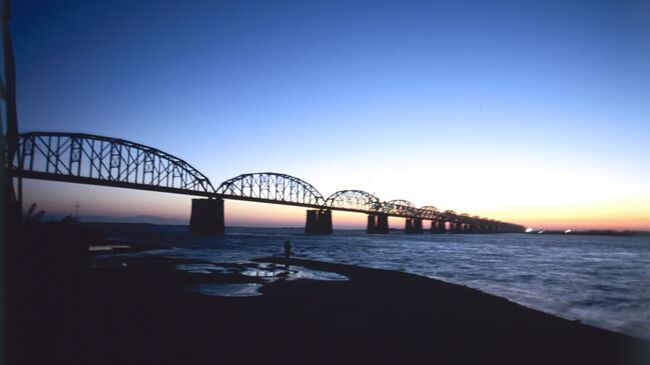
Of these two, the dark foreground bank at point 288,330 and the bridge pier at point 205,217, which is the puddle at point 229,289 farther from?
the bridge pier at point 205,217

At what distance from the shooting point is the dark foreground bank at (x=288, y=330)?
338 inches

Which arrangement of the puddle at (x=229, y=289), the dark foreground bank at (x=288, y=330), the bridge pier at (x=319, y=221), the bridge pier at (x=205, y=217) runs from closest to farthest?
the dark foreground bank at (x=288, y=330) → the puddle at (x=229, y=289) → the bridge pier at (x=205, y=217) → the bridge pier at (x=319, y=221)

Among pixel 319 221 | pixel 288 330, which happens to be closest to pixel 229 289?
pixel 288 330

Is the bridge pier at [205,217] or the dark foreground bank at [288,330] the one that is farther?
the bridge pier at [205,217]

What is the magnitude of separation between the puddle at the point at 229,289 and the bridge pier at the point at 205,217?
95319 mm

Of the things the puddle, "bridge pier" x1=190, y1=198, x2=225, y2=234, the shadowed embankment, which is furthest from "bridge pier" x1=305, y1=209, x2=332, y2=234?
the shadowed embankment

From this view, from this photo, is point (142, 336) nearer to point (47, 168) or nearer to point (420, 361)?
point (420, 361)

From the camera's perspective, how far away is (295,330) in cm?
1077

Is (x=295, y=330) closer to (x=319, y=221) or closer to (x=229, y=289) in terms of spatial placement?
(x=229, y=289)

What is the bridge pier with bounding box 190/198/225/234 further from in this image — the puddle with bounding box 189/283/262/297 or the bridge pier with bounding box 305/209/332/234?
the puddle with bounding box 189/283/262/297

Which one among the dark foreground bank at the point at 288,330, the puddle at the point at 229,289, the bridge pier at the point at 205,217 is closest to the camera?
the dark foreground bank at the point at 288,330

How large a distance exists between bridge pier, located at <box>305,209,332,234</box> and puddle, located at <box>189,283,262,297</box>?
138 meters

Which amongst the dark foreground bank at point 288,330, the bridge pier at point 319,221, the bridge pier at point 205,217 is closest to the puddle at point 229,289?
the dark foreground bank at point 288,330

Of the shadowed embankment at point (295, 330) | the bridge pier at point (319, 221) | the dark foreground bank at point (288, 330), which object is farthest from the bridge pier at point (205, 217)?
the shadowed embankment at point (295, 330)
